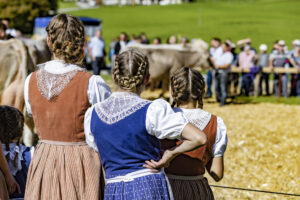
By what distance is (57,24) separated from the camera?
117 inches

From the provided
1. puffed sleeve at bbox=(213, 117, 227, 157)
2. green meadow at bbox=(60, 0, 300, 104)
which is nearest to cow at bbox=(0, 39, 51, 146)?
puffed sleeve at bbox=(213, 117, 227, 157)

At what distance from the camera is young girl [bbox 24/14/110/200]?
2.96 m

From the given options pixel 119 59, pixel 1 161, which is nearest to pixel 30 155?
pixel 1 161

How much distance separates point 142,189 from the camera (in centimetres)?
269

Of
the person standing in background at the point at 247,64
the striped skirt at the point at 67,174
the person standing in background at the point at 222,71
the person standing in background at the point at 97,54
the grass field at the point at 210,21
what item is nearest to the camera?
the striped skirt at the point at 67,174

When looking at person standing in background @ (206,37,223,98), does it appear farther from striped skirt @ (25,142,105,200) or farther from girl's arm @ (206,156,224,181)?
striped skirt @ (25,142,105,200)

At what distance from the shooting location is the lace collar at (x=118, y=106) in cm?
271

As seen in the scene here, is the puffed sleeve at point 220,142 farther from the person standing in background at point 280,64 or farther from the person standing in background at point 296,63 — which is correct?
the person standing in background at point 296,63

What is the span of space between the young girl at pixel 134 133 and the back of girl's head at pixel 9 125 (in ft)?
2.76

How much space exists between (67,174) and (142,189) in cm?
53

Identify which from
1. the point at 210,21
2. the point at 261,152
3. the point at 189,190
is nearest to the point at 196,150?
the point at 189,190

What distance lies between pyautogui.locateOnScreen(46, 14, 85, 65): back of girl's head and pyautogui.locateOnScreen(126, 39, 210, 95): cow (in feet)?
32.8

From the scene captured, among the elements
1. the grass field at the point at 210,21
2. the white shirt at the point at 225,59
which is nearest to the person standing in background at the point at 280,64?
the white shirt at the point at 225,59

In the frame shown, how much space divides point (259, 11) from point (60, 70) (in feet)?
195
